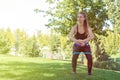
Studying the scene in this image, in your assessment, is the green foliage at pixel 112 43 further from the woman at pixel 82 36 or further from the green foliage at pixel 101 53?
the woman at pixel 82 36

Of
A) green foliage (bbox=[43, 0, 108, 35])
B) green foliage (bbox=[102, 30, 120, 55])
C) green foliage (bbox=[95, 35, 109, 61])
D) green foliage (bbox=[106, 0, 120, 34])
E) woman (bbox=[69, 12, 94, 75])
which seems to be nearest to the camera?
woman (bbox=[69, 12, 94, 75])

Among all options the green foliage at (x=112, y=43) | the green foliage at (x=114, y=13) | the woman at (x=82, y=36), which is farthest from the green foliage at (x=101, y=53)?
the woman at (x=82, y=36)

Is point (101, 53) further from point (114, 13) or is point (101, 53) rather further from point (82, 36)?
point (82, 36)

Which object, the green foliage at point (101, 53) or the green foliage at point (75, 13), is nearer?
the green foliage at point (101, 53)

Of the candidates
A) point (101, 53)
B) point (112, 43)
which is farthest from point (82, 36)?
point (101, 53)

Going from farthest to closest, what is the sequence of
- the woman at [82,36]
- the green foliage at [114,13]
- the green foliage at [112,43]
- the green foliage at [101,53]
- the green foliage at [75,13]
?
the green foliage at [75,13] < the green foliage at [101,53] < the green foliage at [114,13] < the green foliage at [112,43] < the woman at [82,36]

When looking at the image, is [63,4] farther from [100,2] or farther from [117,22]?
[117,22]

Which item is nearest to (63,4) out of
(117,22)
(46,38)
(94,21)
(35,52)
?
(94,21)

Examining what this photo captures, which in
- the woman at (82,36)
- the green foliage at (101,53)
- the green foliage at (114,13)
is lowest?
the woman at (82,36)

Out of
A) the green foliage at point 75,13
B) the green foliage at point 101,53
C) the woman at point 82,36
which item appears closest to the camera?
the woman at point 82,36

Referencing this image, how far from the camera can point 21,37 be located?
75.8m

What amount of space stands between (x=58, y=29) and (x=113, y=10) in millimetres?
7058

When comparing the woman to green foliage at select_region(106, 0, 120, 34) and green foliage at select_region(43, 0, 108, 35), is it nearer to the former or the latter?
green foliage at select_region(106, 0, 120, 34)

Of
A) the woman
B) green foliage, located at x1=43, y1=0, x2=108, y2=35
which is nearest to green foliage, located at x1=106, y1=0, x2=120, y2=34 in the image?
green foliage, located at x1=43, y1=0, x2=108, y2=35
